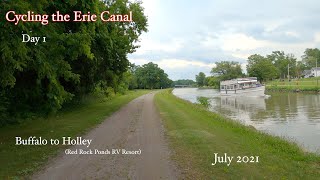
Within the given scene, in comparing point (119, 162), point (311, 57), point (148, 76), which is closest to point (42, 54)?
point (119, 162)

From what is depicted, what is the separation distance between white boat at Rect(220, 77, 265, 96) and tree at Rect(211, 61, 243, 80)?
53.2 m

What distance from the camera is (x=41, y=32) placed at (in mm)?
11180

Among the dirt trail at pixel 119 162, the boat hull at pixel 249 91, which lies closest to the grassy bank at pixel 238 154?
the dirt trail at pixel 119 162

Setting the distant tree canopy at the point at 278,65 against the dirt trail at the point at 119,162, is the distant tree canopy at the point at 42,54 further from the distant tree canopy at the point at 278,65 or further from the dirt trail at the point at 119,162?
the distant tree canopy at the point at 278,65

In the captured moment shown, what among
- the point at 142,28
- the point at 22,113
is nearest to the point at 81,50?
the point at 22,113

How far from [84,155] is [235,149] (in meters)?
4.57

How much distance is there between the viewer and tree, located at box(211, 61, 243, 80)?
437 ft

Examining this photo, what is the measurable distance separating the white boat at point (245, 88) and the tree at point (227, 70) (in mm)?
53195

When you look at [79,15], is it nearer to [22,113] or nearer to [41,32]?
[41,32]

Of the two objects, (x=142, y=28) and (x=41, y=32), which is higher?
(x=142, y=28)

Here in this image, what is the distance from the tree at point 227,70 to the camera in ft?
437

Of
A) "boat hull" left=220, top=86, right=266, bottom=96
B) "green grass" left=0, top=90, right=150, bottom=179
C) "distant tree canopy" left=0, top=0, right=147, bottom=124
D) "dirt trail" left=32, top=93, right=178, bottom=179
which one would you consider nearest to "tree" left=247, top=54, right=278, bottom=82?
"boat hull" left=220, top=86, right=266, bottom=96

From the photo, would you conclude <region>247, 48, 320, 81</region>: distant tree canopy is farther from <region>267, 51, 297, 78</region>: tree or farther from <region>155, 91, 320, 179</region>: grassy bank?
<region>155, 91, 320, 179</region>: grassy bank

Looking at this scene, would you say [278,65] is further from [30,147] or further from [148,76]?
[30,147]
